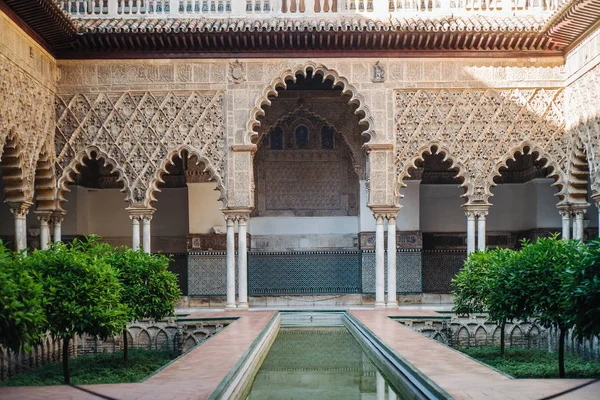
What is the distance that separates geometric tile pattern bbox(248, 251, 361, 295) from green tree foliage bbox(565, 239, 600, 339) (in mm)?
10485

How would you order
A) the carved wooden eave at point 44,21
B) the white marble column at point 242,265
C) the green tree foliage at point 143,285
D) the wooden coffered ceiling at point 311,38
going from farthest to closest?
the white marble column at point 242,265
the wooden coffered ceiling at point 311,38
the carved wooden eave at point 44,21
the green tree foliage at point 143,285

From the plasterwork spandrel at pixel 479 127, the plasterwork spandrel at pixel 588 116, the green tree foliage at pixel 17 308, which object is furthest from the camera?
the plasterwork spandrel at pixel 479 127

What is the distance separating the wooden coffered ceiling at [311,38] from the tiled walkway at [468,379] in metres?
6.53

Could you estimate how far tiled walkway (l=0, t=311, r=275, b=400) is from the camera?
5957mm

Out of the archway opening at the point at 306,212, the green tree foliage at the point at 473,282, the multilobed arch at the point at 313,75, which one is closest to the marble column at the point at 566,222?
the multilobed arch at the point at 313,75

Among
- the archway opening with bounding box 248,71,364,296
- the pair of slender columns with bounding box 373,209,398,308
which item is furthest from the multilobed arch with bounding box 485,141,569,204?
the archway opening with bounding box 248,71,364,296

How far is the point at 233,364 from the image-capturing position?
7566 mm

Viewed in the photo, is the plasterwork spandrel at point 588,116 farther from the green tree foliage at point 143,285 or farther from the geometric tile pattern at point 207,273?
Answer: the geometric tile pattern at point 207,273

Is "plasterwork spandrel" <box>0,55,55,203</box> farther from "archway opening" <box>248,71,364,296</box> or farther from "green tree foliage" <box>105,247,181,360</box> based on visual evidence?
"archway opening" <box>248,71,364,296</box>

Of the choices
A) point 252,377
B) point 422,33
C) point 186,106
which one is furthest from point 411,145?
point 252,377

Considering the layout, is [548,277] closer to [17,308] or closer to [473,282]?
[473,282]

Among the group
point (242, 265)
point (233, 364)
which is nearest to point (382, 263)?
point (242, 265)

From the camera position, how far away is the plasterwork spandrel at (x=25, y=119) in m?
11.7

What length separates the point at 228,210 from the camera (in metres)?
14.5
